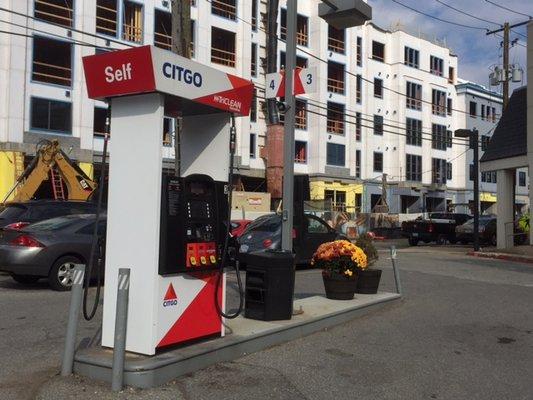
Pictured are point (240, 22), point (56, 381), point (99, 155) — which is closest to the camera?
point (56, 381)

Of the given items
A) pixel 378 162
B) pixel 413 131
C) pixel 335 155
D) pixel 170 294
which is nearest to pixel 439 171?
pixel 413 131

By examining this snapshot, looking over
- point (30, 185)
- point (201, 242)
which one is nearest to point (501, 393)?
point (201, 242)

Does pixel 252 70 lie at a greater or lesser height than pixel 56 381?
greater

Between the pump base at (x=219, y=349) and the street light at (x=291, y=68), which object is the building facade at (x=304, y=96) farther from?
the pump base at (x=219, y=349)

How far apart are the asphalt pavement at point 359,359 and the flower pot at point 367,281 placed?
52 cm

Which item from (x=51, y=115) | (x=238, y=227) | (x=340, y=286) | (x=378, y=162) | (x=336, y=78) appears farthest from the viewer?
(x=378, y=162)

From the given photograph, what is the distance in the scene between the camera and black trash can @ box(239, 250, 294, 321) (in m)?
7.39

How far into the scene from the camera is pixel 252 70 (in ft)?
143

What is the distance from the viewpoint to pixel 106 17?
36.8 meters

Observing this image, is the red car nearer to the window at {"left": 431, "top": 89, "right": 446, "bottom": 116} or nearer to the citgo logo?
the citgo logo

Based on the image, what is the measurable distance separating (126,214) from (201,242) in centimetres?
83

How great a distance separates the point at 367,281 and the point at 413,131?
50.7 m

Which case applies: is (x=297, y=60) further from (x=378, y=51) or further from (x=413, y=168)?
(x=413, y=168)

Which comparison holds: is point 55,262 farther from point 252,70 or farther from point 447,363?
point 252,70
